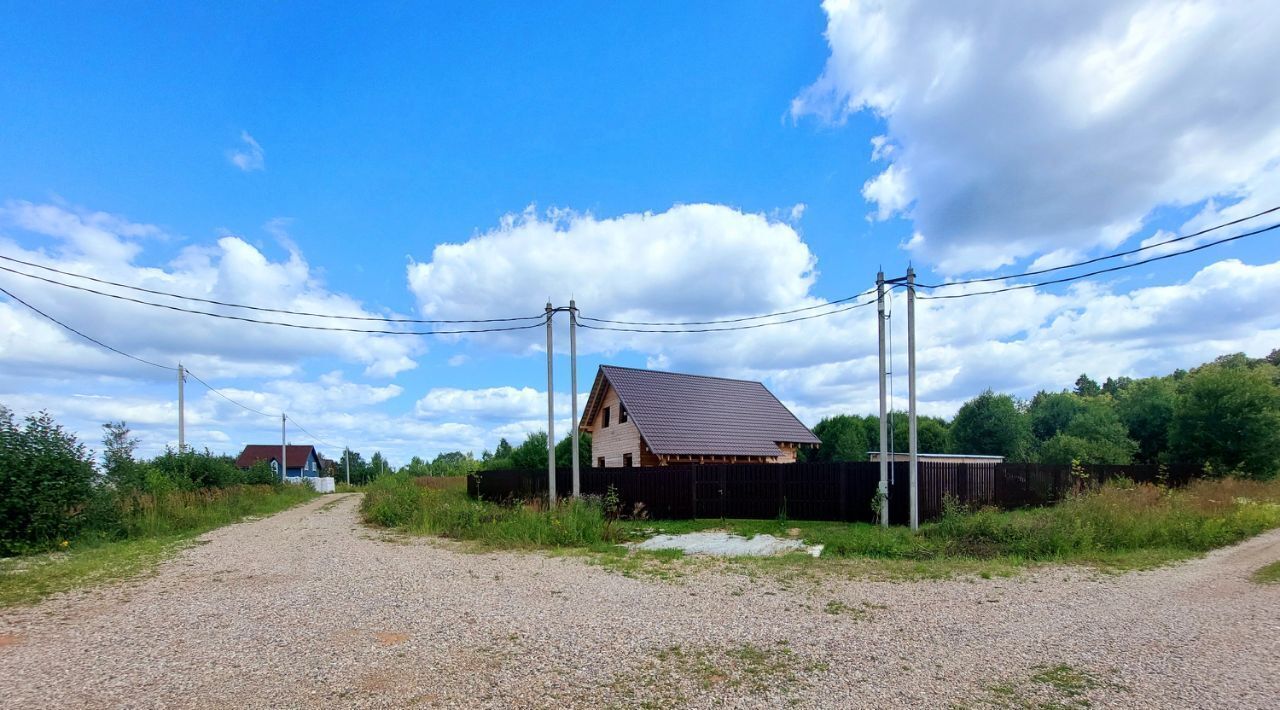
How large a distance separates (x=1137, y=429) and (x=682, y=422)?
25749mm

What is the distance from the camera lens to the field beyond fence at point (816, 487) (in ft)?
51.8

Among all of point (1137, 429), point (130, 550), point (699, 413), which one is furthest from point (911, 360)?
point (1137, 429)

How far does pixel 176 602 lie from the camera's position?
7.46 m

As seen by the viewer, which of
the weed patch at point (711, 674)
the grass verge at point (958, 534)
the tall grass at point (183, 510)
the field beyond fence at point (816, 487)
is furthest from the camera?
the field beyond fence at point (816, 487)

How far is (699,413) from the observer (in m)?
24.4

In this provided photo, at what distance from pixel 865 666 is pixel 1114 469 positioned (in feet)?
65.4

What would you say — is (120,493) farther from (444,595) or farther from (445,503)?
(444,595)

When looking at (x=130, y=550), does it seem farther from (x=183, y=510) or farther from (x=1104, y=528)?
(x=1104, y=528)

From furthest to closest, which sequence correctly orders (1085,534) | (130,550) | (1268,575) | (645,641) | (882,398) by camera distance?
(882,398)
(130,550)
(1085,534)
(1268,575)
(645,641)

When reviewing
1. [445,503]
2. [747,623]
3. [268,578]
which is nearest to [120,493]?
[445,503]

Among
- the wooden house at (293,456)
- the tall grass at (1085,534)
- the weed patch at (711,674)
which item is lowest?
the wooden house at (293,456)

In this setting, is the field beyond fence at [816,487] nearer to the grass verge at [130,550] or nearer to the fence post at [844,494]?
the fence post at [844,494]

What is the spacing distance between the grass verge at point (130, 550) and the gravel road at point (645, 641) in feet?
2.43

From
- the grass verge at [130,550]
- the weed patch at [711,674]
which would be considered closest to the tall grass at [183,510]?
the grass verge at [130,550]
